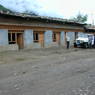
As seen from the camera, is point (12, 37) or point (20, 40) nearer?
point (12, 37)

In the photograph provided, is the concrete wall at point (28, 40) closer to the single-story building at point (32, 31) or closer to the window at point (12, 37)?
the single-story building at point (32, 31)

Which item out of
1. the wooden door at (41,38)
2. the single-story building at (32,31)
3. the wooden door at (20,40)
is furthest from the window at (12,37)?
the wooden door at (41,38)

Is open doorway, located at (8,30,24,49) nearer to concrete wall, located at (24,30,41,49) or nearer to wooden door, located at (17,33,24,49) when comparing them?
wooden door, located at (17,33,24,49)

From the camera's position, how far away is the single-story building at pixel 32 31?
25.0 metres

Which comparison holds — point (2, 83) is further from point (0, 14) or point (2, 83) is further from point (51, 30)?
point (51, 30)

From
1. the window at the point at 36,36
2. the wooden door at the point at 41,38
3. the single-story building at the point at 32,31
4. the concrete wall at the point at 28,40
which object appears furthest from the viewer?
the wooden door at the point at 41,38

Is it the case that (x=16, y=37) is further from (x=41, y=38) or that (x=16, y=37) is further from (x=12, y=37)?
(x=41, y=38)

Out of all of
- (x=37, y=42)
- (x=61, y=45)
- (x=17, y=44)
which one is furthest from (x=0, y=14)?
(x=61, y=45)

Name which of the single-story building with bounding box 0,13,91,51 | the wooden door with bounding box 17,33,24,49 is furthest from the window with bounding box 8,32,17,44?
the wooden door with bounding box 17,33,24,49

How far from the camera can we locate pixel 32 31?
93.0ft

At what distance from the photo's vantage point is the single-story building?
25047 mm

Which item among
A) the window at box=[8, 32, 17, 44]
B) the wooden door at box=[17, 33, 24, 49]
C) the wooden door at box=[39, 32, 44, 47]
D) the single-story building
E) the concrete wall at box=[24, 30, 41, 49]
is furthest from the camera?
the wooden door at box=[39, 32, 44, 47]

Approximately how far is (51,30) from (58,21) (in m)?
1.74

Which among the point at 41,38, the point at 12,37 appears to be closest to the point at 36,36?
the point at 41,38
